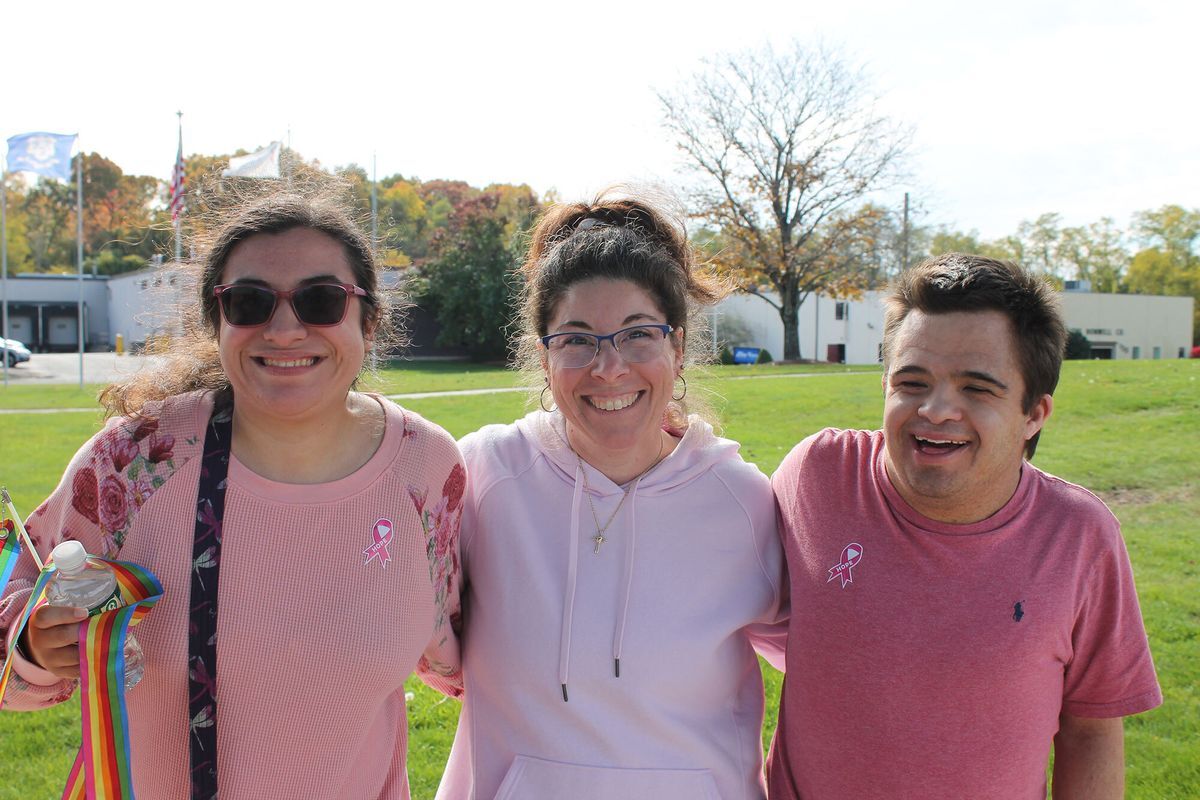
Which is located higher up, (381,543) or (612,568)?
(381,543)

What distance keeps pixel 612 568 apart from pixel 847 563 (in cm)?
65

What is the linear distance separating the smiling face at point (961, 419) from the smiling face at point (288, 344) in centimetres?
152

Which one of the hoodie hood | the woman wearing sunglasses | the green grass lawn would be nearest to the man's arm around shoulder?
the hoodie hood

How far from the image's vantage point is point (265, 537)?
218 cm

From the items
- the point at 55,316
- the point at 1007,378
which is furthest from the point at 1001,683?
the point at 55,316

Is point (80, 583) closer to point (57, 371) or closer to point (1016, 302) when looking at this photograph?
point (1016, 302)

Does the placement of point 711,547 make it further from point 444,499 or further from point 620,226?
point 620,226

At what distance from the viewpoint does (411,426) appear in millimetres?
2537

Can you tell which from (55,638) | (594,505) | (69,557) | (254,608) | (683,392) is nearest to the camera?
(69,557)

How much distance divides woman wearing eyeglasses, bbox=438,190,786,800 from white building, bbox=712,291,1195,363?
134ft

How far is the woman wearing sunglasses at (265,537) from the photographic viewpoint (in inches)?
83.4

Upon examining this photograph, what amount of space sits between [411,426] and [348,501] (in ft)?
1.06

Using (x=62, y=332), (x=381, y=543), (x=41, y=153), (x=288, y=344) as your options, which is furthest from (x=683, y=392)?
(x=62, y=332)

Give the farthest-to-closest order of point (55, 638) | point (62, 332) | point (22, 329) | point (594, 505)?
1. point (62, 332)
2. point (22, 329)
3. point (594, 505)
4. point (55, 638)
